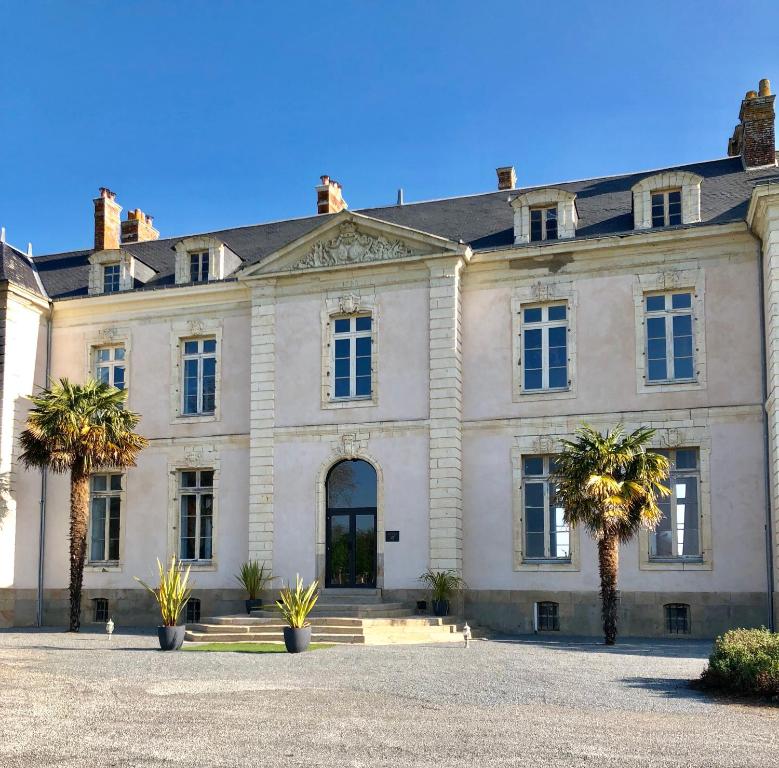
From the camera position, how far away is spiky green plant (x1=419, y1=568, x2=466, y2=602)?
20.1 metres

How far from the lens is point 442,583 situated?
794 inches

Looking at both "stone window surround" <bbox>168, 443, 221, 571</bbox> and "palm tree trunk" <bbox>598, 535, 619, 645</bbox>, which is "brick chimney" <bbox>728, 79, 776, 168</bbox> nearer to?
"palm tree trunk" <bbox>598, 535, 619, 645</bbox>

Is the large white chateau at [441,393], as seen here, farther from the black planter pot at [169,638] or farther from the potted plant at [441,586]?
the black planter pot at [169,638]

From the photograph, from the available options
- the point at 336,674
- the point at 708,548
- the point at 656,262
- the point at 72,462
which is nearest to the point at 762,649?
the point at 336,674

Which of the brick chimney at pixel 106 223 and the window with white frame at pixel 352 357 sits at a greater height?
the brick chimney at pixel 106 223

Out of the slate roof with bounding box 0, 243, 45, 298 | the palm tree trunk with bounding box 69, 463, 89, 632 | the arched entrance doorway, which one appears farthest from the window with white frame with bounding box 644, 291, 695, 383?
the slate roof with bounding box 0, 243, 45, 298

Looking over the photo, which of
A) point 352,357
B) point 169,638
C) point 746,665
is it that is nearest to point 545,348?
point 352,357

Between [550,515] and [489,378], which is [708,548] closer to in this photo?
[550,515]

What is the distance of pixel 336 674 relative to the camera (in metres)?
13.1

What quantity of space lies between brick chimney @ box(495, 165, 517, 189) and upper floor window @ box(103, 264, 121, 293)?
9.33 metres

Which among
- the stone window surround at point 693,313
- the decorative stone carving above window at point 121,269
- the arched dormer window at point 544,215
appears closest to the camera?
the stone window surround at point 693,313

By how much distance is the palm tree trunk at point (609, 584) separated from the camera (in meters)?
17.8

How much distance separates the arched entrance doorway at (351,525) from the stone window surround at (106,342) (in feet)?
19.5

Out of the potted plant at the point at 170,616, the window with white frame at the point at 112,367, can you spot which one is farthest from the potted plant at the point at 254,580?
the window with white frame at the point at 112,367
